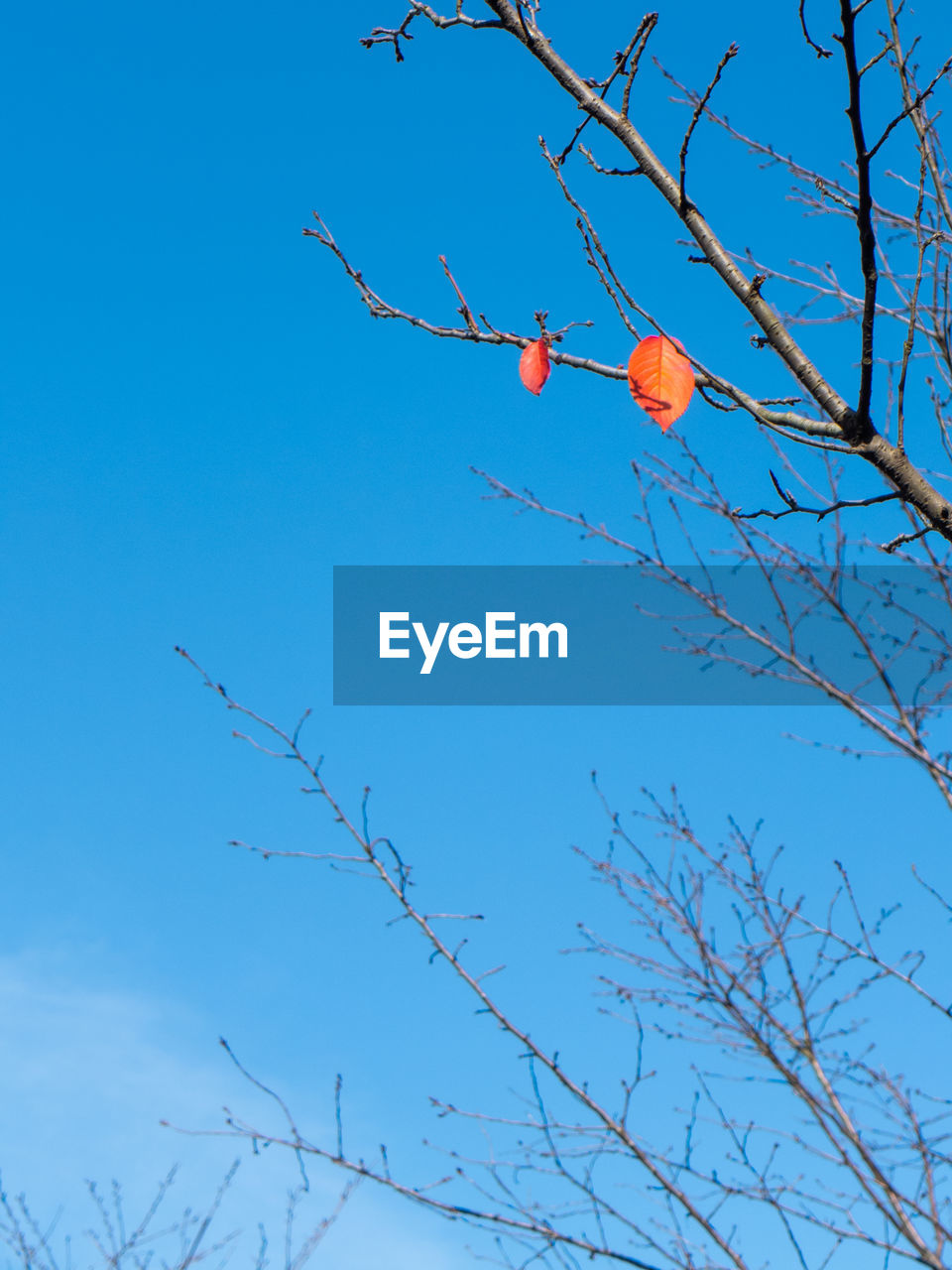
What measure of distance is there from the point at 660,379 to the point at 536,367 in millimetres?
303

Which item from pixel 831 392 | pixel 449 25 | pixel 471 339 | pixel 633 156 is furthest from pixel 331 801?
pixel 449 25

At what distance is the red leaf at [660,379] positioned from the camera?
6.83ft

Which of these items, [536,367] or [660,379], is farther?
[536,367]

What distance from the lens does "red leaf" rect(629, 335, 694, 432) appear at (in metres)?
2.08

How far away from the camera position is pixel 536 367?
227cm

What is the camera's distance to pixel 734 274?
2.19 m

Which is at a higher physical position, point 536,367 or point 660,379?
point 536,367

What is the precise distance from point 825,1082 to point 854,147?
8.09ft

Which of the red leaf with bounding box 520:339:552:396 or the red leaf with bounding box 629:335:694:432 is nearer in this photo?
the red leaf with bounding box 629:335:694:432

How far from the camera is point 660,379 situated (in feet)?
6.84

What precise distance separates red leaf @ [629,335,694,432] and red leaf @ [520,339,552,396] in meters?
0.23

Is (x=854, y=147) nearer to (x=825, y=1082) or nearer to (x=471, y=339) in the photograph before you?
(x=471, y=339)

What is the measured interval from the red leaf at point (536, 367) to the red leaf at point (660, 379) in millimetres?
234

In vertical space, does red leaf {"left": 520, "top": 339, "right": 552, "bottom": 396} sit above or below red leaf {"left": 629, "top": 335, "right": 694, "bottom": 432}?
above
